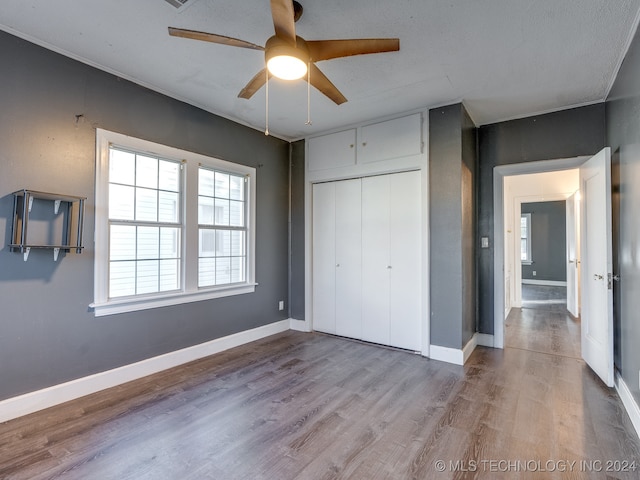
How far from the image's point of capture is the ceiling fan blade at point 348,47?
5.94 feet

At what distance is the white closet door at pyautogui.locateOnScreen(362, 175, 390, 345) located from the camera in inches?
155

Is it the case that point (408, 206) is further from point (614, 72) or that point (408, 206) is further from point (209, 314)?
point (209, 314)

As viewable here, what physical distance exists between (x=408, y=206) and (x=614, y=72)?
2059 mm

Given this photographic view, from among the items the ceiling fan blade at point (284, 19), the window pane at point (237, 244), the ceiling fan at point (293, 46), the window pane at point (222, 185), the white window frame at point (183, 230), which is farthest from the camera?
the window pane at point (237, 244)

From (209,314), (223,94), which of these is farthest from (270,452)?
(223,94)

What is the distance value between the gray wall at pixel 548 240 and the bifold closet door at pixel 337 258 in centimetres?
818

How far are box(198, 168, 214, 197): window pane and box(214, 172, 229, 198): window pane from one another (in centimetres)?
8

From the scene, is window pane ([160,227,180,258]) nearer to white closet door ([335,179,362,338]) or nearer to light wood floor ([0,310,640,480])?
light wood floor ([0,310,640,480])

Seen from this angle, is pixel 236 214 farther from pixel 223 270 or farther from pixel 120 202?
pixel 120 202

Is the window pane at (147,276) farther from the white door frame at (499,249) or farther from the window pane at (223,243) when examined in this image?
the white door frame at (499,249)

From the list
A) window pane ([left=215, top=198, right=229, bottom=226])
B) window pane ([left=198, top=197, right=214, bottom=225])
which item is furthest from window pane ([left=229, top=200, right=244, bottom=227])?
window pane ([left=198, top=197, right=214, bottom=225])

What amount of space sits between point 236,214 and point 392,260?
6.48 ft

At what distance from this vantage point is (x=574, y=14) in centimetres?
210

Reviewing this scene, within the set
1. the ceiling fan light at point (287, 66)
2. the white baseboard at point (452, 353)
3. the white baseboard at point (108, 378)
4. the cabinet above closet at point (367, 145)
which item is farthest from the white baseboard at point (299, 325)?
the ceiling fan light at point (287, 66)
